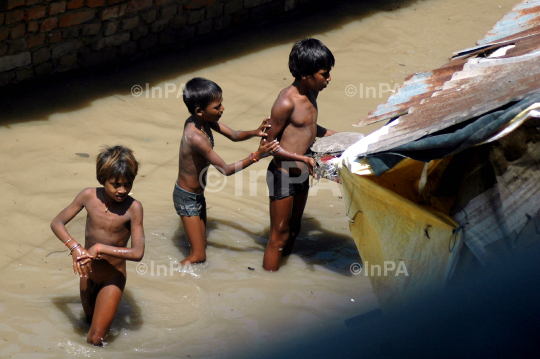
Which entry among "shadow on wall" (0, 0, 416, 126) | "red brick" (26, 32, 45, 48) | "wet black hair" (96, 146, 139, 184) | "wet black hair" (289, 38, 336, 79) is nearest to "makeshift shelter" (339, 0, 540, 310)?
"wet black hair" (289, 38, 336, 79)

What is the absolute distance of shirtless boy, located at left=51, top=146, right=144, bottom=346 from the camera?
118 inches

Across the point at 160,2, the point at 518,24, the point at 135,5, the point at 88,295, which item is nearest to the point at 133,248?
the point at 88,295

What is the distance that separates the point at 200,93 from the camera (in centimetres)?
361

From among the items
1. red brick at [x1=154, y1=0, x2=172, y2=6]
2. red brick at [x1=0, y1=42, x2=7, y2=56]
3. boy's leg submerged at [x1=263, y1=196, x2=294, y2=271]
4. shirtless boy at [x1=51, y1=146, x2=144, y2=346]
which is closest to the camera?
shirtless boy at [x1=51, y1=146, x2=144, y2=346]

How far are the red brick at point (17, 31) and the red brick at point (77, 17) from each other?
0.40m

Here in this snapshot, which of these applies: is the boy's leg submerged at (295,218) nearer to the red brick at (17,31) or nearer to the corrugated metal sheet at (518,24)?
the corrugated metal sheet at (518,24)

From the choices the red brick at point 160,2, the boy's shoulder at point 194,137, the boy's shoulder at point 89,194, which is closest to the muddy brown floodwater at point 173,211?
the red brick at point 160,2

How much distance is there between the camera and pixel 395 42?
8.05 m

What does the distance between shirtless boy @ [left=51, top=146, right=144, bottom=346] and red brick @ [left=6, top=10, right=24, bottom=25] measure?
3042mm

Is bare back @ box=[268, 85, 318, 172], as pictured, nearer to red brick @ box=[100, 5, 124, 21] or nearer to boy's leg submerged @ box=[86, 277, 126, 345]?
boy's leg submerged @ box=[86, 277, 126, 345]

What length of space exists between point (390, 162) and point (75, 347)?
6.84 feet

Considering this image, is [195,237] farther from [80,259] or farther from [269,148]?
[80,259]

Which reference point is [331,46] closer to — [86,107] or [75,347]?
[86,107]

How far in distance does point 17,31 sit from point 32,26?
0.53ft
